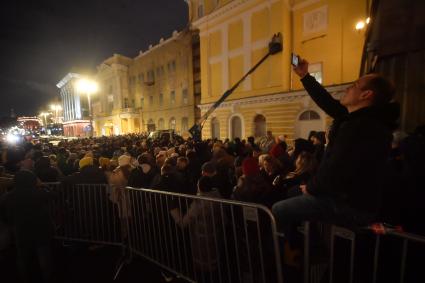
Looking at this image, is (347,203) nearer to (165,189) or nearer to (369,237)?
(369,237)

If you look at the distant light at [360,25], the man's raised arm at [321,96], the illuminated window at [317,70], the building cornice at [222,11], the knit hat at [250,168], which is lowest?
A: the knit hat at [250,168]

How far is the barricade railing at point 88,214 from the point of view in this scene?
4.41 meters

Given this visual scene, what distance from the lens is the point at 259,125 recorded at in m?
20.1

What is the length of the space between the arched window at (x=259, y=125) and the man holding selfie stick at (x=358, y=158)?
60.8 feet

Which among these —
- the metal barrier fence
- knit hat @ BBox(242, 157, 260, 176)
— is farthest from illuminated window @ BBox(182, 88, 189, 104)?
knit hat @ BBox(242, 157, 260, 176)

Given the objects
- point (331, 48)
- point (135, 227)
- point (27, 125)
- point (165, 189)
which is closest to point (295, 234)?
point (165, 189)

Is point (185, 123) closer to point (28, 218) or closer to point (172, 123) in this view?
point (172, 123)

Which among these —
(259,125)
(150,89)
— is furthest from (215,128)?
(150,89)

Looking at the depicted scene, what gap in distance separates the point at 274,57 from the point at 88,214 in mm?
18449

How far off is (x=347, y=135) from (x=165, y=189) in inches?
119

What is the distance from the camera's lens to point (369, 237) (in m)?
2.08

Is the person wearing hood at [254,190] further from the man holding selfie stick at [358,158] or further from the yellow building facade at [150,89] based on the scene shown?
the yellow building facade at [150,89]

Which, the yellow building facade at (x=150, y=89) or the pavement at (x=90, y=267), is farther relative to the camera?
the yellow building facade at (x=150, y=89)

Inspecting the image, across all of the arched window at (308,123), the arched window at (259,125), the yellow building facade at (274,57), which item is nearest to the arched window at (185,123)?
the yellow building facade at (274,57)
